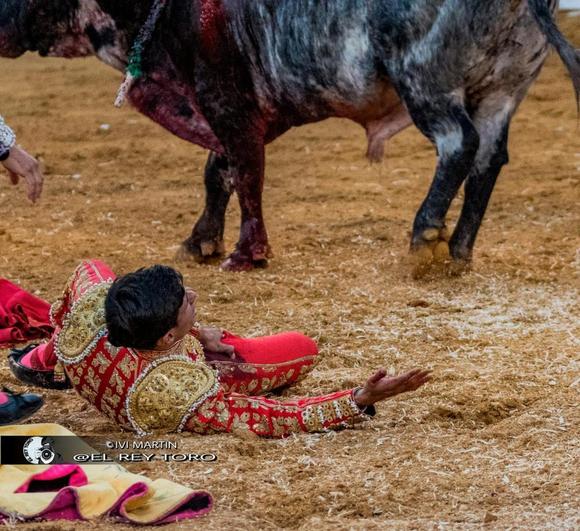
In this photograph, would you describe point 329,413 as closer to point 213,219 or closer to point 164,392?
point 164,392

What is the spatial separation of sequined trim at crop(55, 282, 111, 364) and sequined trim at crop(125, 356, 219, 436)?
0.65 ft

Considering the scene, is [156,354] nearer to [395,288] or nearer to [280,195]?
[395,288]

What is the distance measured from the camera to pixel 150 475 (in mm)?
3693

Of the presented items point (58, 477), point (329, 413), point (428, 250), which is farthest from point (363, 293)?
point (58, 477)

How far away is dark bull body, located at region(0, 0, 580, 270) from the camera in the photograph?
5715mm

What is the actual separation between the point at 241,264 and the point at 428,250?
3.22 ft

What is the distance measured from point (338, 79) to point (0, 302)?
6.09 feet

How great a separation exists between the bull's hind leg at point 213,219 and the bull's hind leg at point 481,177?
3.93 feet

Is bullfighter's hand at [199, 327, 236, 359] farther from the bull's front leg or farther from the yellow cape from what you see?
the bull's front leg

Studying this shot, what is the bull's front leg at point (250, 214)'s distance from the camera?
6449 mm

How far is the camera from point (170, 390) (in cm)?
387

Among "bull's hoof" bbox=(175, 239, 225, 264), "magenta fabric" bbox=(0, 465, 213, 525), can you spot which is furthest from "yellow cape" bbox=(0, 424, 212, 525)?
"bull's hoof" bbox=(175, 239, 225, 264)

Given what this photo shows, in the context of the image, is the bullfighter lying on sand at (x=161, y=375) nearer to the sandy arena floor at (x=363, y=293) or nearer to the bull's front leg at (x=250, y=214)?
the sandy arena floor at (x=363, y=293)
